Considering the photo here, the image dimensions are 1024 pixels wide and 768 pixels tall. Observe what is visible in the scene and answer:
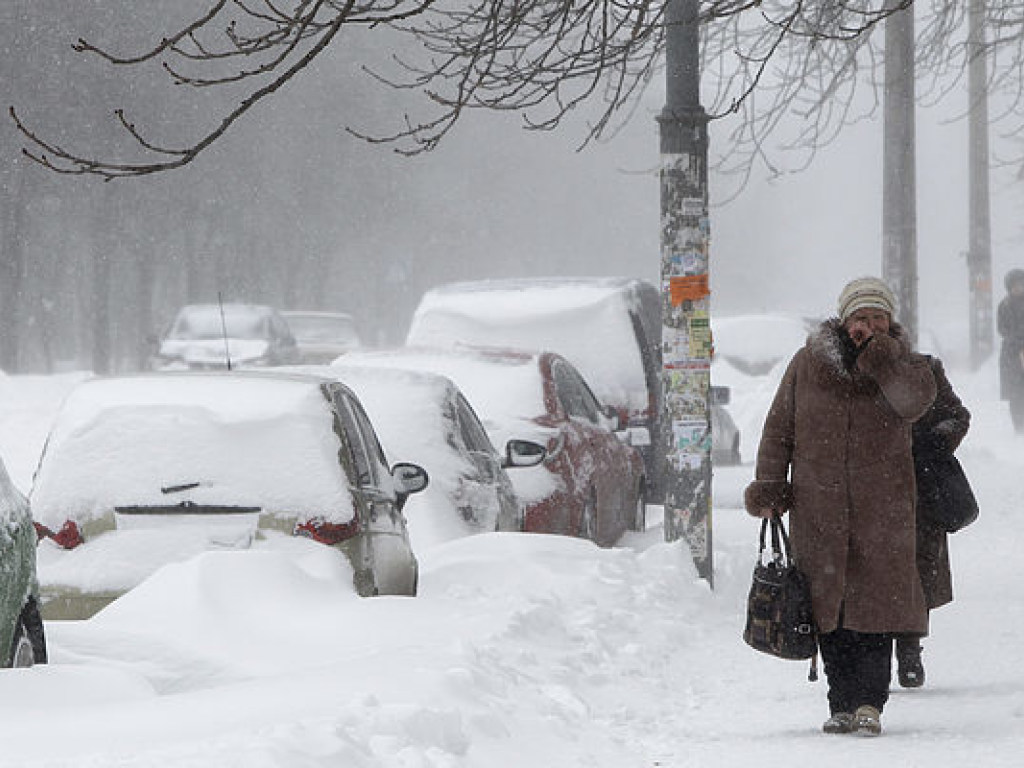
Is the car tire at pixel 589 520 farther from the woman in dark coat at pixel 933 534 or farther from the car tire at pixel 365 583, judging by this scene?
the woman in dark coat at pixel 933 534

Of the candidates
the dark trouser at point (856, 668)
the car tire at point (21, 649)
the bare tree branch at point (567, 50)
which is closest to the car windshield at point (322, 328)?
the bare tree branch at point (567, 50)

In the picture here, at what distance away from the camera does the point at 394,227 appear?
195 feet

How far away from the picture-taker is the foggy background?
37281 mm

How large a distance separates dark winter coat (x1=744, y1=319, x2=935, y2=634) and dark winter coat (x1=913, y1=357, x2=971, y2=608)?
65 centimetres

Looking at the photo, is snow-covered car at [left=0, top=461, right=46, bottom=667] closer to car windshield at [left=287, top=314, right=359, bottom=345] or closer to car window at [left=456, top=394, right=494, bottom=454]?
car window at [left=456, top=394, right=494, bottom=454]

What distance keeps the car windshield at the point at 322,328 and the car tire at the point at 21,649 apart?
3082cm

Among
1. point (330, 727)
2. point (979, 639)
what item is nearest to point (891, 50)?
point (979, 639)

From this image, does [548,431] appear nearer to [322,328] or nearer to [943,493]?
[943,493]

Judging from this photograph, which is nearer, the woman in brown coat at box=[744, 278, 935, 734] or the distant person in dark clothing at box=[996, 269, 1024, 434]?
the woman in brown coat at box=[744, 278, 935, 734]

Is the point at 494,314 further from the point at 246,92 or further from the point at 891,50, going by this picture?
the point at 246,92

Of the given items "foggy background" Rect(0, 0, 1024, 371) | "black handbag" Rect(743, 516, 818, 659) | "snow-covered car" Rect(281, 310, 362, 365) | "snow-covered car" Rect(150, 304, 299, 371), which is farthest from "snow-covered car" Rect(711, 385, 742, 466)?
"snow-covered car" Rect(281, 310, 362, 365)

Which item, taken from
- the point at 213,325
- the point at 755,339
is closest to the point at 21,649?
the point at 213,325

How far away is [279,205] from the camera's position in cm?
4869

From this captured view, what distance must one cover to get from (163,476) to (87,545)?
0.41 metres
